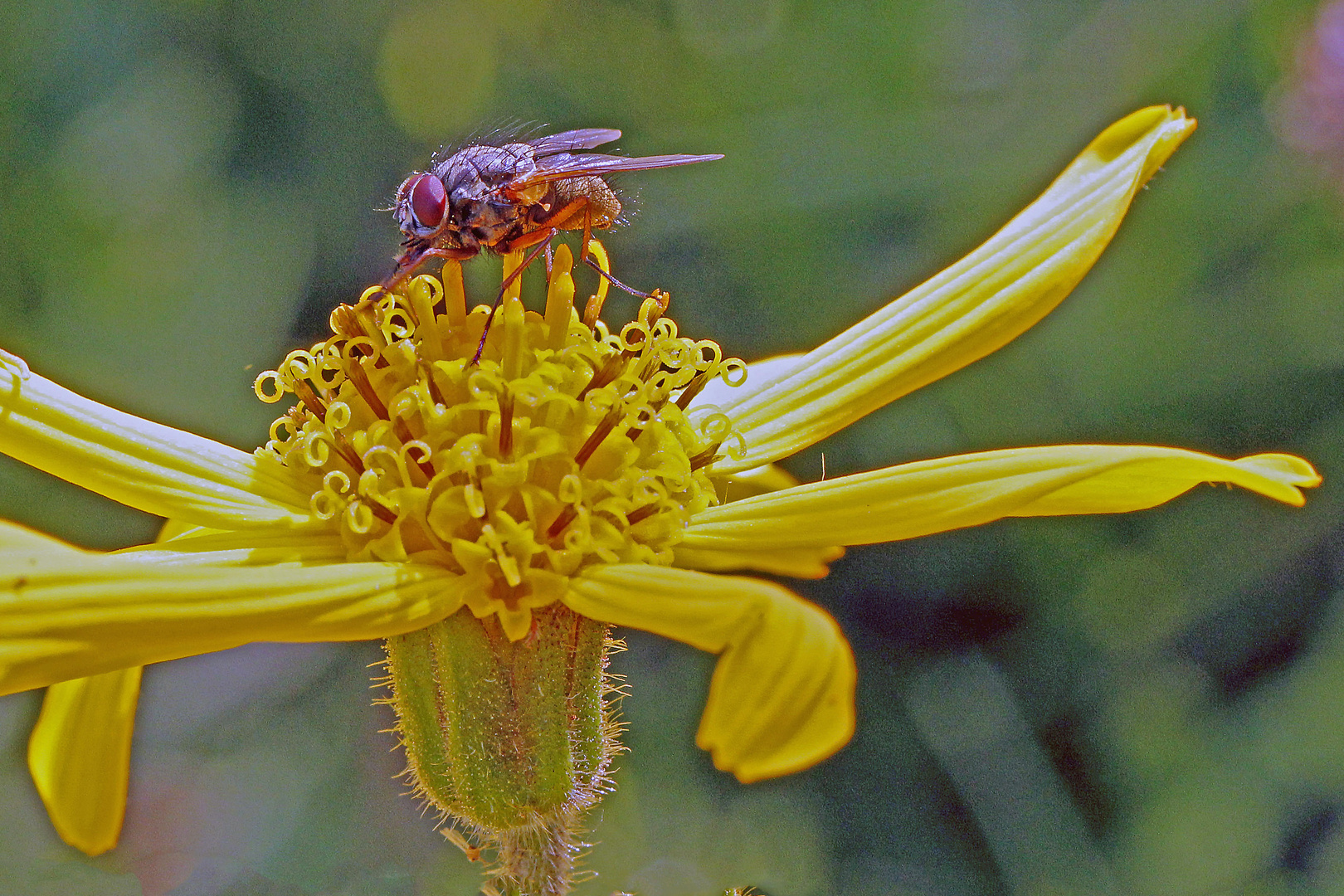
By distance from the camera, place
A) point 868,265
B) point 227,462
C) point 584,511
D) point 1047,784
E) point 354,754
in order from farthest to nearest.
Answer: point 868,265 → point 354,754 → point 1047,784 → point 227,462 → point 584,511

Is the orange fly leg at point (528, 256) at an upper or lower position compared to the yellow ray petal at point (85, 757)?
upper

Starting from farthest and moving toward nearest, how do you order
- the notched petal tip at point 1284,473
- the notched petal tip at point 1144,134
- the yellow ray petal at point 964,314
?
the notched petal tip at point 1144,134, the yellow ray petal at point 964,314, the notched petal tip at point 1284,473

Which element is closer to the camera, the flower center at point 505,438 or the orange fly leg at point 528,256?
the flower center at point 505,438

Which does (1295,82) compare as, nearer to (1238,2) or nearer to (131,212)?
(1238,2)

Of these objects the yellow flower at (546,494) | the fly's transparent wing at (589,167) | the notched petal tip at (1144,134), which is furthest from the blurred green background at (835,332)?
the fly's transparent wing at (589,167)

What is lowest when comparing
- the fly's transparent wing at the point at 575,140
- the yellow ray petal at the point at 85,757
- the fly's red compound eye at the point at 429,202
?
the yellow ray petal at the point at 85,757

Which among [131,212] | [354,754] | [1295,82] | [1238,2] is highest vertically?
[131,212]

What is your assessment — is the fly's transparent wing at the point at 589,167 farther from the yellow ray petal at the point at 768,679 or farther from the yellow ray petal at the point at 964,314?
the yellow ray petal at the point at 768,679

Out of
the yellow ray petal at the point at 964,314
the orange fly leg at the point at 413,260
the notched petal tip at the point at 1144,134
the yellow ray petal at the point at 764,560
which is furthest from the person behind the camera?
the notched petal tip at the point at 1144,134

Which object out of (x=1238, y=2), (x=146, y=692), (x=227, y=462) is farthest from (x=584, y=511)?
(x=1238, y=2)

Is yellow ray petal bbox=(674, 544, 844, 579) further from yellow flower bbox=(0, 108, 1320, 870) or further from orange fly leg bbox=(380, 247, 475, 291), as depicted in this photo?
orange fly leg bbox=(380, 247, 475, 291)
